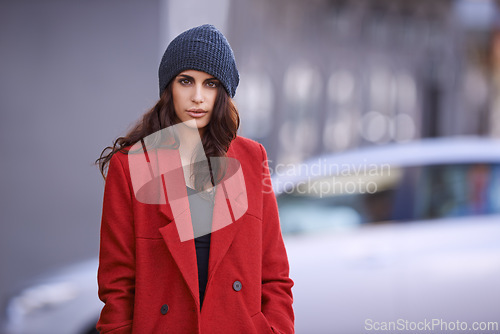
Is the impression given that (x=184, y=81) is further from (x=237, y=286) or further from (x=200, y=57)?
(x=237, y=286)

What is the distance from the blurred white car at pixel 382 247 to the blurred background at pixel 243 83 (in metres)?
0.18

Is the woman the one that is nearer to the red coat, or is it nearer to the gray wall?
the red coat

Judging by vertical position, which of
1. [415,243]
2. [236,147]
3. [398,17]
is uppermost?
[398,17]

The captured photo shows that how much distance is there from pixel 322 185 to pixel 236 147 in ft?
4.92

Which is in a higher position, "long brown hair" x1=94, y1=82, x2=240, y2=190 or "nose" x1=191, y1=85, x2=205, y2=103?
"nose" x1=191, y1=85, x2=205, y2=103

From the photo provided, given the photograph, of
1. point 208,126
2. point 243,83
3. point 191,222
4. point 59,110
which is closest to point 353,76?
point 243,83

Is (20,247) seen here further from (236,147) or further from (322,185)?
(236,147)

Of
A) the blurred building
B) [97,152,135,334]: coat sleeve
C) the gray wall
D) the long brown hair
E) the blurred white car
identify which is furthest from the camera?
the blurred building

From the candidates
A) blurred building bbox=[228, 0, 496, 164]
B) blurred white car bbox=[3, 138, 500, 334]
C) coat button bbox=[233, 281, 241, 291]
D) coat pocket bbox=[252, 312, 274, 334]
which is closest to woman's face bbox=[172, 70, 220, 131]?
coat button bbox=[233, 281, 241, 291]

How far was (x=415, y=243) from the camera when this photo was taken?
3004 millimetres

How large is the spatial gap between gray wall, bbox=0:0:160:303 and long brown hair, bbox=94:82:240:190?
10.7 ft

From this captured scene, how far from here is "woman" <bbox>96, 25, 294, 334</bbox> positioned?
166 centimetres

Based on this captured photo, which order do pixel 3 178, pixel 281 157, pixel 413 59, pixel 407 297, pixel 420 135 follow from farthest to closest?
pixel 420 135 < pixel 413 59 < pixel 281 157 < pixel 3 178 < pixel 407 297

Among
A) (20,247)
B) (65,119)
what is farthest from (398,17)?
(20,247)
